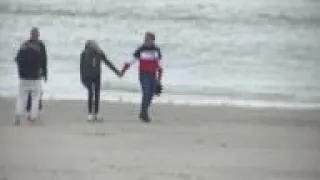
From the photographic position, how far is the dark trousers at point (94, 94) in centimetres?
1225

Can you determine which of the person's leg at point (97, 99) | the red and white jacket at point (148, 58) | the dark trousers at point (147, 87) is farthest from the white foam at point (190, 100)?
the red and white jacket at point (148, 58)

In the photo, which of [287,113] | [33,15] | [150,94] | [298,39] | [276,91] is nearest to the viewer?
[150,94]

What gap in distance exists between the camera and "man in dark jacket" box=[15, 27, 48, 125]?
36.4ft

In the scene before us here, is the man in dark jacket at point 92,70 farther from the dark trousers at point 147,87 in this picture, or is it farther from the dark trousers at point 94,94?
the dark trousers at point 147,87

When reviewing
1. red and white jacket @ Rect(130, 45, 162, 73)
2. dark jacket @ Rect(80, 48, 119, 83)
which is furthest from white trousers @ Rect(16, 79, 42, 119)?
red and white jacket @ Rect(130, 45, 162, 73)

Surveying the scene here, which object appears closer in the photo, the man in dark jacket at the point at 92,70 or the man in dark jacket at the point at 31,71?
the man in dark jacket at the point at 31,71

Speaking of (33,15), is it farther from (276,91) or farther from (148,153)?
(148,153)

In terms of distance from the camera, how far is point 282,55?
34.7m

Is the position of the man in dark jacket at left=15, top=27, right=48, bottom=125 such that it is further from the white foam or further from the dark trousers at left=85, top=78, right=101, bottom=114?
the white foam

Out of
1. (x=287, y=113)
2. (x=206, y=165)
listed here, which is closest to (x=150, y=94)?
(x=287, y=113)

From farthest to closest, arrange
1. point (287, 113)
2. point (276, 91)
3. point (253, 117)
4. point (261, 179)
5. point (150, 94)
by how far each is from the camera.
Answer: point (276, 91), point (287, 113), point (253, 117), point (150, 94), point (261, 179)

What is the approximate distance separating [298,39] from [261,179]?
104ft

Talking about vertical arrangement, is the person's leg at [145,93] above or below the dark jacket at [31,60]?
below

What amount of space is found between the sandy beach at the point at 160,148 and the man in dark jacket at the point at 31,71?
0.25 meters
